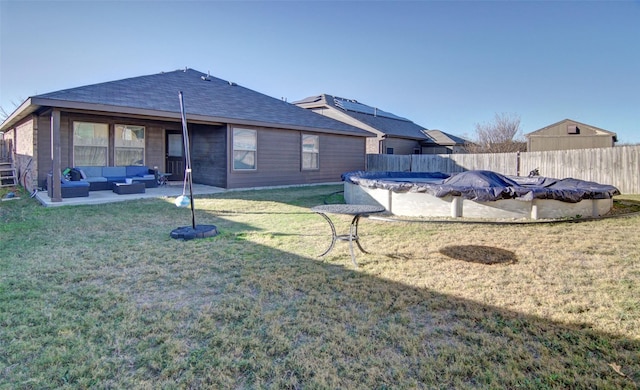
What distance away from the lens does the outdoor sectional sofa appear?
9875mm

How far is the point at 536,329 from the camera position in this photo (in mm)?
2412

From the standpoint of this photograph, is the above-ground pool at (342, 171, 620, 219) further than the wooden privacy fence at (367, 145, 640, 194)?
No

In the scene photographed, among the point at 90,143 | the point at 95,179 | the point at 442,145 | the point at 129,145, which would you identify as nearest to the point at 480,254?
the point at 95,179

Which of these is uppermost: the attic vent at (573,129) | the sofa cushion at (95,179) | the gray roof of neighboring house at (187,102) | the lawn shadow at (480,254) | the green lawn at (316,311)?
the attic vent at (573,129)

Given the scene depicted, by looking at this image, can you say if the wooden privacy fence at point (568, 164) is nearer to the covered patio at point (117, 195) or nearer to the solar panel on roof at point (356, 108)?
the solar panel on roof at point (356, 108)

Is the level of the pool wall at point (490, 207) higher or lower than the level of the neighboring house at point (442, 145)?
lower

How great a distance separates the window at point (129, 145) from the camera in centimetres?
1084

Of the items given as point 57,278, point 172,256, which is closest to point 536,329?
point 172,256

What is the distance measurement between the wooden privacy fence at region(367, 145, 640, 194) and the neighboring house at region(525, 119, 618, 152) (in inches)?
407

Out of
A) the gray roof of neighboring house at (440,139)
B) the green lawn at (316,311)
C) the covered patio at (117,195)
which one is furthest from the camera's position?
the gray roof of neighboring house at (440,139)

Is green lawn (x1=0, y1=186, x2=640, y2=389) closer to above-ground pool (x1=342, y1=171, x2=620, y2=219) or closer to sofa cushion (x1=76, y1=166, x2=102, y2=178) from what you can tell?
above-ground pool (x1=342, y1=171, x2=620, y2=219)

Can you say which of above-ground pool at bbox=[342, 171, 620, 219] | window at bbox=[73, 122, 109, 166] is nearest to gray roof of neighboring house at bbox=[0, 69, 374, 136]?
window at bbox=[73, 122, 109, 166]

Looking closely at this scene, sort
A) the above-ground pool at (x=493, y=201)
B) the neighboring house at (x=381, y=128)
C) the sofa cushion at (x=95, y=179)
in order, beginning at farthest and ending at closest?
the neighboring house at (x=381, y=128) → the sofa cushion at (x=95, y=179) → the above-ground pool at (x=493, y=201)

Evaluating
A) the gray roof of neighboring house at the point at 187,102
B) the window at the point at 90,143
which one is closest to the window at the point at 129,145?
the window at the point at 90,143
